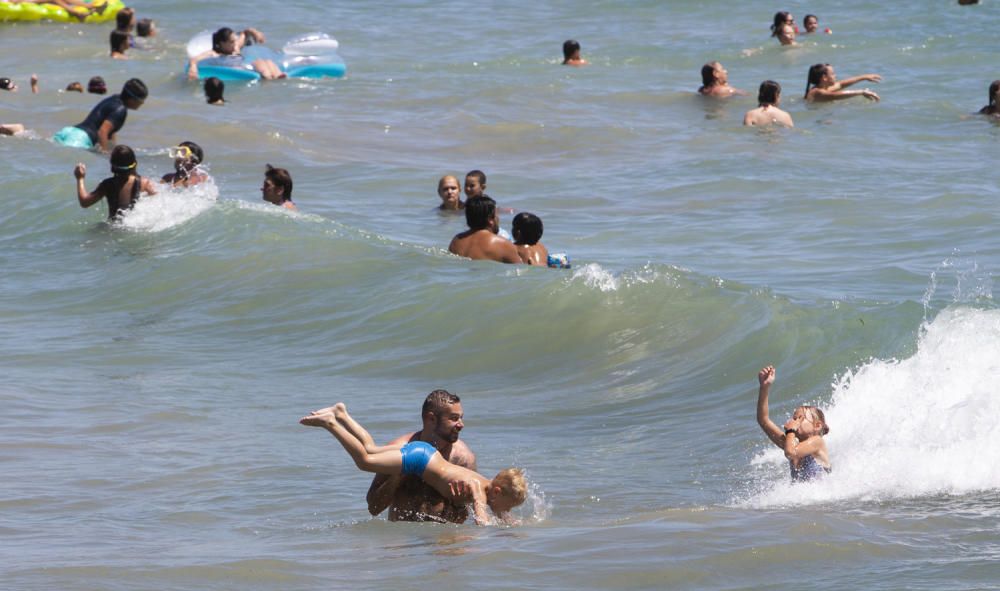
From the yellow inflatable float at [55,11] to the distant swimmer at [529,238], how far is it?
20.1m

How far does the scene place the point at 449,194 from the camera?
620 inches

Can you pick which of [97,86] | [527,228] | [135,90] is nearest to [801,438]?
[527,228]

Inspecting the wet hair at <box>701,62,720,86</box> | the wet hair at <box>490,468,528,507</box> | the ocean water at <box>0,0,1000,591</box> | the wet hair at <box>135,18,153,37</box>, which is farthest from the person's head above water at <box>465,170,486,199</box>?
the wet hair at <box>135,18,153,37</box>

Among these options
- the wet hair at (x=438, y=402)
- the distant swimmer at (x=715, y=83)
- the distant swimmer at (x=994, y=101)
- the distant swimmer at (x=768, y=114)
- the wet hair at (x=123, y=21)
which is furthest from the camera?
the wet hair at (x=123, y=21)

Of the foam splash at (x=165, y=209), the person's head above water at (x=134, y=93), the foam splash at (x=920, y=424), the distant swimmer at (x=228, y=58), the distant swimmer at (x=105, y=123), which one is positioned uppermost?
the distant swimmer at (x=228, y=58)

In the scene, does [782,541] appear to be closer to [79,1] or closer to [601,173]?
[601,173]

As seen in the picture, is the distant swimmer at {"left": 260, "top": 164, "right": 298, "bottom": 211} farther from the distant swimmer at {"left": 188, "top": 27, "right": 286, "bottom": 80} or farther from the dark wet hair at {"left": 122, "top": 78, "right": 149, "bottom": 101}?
the distant swimmer at {"left": 188, "top": 27, "right": 286, "bottom": 80}

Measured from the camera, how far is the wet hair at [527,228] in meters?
12.5

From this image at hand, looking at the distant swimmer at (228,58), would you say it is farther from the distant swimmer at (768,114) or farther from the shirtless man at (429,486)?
the shirtless man at (429,486)

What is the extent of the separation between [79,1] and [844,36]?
14.8 m

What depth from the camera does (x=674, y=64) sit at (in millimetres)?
27219

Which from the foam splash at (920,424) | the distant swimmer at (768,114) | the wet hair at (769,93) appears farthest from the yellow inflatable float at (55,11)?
the foam splash at (920,424)

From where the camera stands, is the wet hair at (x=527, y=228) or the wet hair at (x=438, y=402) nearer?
the wet hair at (x=438, y=402)

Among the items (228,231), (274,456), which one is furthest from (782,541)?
(228,231)
